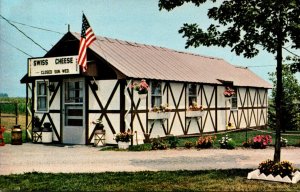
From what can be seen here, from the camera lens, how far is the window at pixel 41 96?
2306 centimetres

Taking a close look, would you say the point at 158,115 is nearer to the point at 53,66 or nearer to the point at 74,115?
the point at 74,115

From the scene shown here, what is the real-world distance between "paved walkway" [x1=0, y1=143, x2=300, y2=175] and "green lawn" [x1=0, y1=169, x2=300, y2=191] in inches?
44.1

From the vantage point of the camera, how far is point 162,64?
2542cm

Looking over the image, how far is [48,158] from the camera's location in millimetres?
15953

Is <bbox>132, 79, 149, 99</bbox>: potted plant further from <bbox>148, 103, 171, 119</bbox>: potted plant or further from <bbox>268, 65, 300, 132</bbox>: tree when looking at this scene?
<bbox>268, 65, 300, 132</bbox>: tree

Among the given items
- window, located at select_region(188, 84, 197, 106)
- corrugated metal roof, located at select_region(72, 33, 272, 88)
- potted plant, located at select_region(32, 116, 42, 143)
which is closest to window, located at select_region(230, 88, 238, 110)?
corrugated metal roof, located at select_region(72, 33, 272, 88)

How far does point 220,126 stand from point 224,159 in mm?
14310

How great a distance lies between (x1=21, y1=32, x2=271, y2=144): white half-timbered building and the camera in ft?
67.3

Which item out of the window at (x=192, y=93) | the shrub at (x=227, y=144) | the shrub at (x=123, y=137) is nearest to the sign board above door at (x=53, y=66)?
the shrub at (x=123, y=137)

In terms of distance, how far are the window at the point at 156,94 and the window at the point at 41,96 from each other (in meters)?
5.58

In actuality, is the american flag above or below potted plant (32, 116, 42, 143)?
above

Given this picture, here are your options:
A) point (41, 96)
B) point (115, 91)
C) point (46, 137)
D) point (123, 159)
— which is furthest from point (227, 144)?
point (41, 96)

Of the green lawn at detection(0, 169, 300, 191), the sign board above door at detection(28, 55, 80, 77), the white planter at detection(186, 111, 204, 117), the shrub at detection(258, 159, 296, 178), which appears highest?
the sign board above door at detection(28, 55, 80, 77)

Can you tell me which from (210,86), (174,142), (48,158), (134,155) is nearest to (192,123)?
(210,86)
